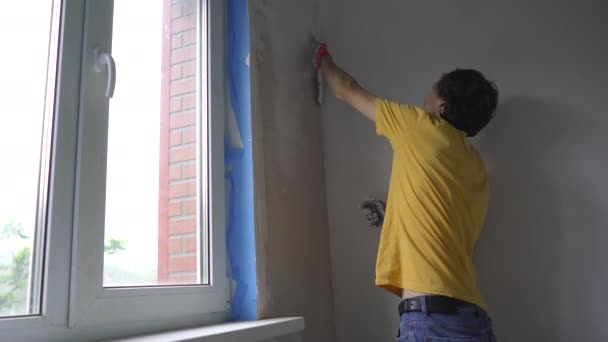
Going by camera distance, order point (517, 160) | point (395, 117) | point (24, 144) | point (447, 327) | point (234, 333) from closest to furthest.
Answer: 1. point (24, 144)
2. point (234, 333)
3. point (447, 327)
4. point (395, 117)
5. point (517, 160)

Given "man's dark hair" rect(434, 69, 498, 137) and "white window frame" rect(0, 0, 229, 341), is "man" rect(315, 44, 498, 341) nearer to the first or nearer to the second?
"man's dark hair" rect(434, 69, 498, 137)

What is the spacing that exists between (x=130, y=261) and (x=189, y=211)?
27 cm

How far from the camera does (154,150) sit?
4.45 feet

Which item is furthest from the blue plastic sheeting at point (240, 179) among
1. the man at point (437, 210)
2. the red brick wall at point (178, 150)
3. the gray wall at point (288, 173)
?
the man at point (437, 210)

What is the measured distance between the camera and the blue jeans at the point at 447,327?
1329mm

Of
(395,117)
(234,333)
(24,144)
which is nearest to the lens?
(24,144)

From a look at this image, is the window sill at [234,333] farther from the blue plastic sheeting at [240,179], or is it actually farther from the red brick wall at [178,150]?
the red brick wall at [178,150]

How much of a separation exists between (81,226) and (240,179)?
1.84 feet

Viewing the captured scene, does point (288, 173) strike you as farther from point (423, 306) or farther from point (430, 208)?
point (423, 306)

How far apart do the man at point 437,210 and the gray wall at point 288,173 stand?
0.31m

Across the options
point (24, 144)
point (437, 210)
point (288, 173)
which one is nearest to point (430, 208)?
point (437, 210)

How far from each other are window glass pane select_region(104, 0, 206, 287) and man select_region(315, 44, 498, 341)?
605 mm

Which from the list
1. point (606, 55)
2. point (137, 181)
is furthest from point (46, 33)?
point (606, 55)

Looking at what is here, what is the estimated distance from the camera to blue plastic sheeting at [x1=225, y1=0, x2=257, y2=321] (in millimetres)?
1470
